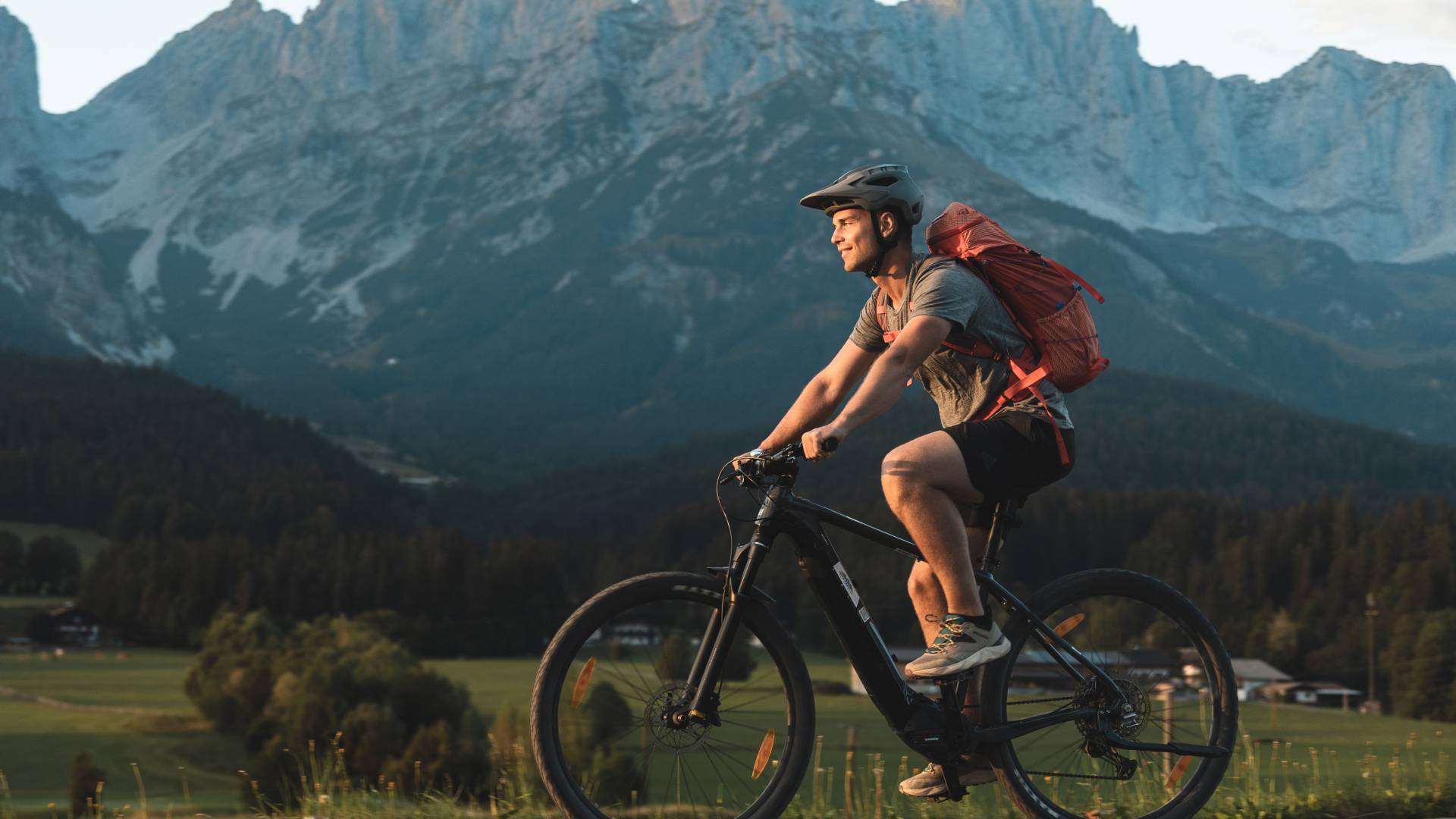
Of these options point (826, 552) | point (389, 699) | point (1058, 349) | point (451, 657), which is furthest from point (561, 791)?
point (451, 657)

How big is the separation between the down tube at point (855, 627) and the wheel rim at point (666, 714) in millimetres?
359

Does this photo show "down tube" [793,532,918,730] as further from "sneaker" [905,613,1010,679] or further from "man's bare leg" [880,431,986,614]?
"man's bare leg" [880,431,986,614]

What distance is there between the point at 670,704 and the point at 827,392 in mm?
1634

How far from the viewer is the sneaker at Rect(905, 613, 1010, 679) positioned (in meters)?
6.95

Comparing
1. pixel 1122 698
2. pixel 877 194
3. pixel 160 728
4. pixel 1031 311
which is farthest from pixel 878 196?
pixel 160 728

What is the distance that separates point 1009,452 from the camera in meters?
6.96

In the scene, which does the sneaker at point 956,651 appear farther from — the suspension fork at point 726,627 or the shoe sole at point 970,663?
the suspension fork at point 726,627

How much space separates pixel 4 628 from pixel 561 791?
139 metres

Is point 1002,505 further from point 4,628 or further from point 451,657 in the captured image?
point 4,628

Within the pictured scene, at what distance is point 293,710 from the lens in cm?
7456

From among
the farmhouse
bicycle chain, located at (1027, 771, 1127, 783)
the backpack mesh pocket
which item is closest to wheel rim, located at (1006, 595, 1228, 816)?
bicycle chain, located at (1027, 771, 1127, 783)

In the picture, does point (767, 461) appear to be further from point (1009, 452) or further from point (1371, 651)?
point (1371, 651)

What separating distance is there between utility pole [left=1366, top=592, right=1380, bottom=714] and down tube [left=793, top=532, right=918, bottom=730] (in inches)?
3275

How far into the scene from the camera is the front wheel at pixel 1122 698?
756 cm
